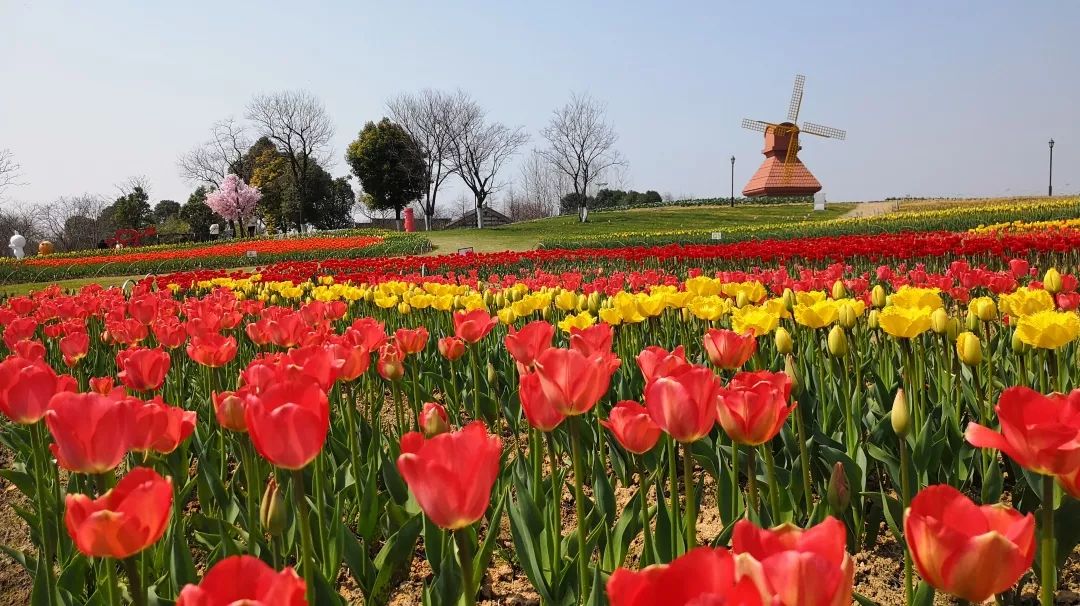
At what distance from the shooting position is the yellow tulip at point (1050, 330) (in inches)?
81.9

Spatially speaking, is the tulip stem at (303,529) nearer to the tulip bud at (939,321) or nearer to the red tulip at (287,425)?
the red tulip at (287,425)

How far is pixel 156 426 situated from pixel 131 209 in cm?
6505

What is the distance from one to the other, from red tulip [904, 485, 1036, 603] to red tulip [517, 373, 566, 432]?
75 cm

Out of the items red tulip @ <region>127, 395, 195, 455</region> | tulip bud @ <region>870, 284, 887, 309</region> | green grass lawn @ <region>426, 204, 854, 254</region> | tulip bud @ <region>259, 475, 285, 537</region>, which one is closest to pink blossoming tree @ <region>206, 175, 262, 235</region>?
green grass lawn @ <region>426, 204, 854, 254</region>

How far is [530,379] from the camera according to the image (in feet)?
4.78

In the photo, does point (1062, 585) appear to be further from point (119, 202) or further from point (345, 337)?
point (119, 202)

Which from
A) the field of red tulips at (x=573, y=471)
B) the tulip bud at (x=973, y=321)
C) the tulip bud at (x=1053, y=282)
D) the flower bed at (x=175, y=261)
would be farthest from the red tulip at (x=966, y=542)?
the flower bed at (x=175, y=261)

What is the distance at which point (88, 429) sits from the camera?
1.27 metres

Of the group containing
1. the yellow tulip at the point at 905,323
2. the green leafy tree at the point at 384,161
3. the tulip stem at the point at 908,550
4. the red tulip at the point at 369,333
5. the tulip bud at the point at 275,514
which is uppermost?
the green leafy tree at the point at 384,161

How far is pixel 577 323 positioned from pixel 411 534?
145cm

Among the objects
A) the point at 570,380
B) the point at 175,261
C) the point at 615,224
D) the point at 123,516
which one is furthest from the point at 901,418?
the point at 615,224

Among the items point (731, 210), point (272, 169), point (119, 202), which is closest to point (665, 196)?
point (731, 210)

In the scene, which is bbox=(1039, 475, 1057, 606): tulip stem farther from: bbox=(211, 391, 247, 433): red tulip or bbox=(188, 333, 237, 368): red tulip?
bbox=(188, 333, 237, 368): red tulip

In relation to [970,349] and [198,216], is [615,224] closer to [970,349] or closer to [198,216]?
[198,216]
